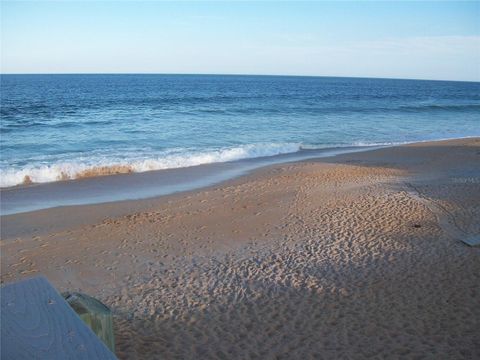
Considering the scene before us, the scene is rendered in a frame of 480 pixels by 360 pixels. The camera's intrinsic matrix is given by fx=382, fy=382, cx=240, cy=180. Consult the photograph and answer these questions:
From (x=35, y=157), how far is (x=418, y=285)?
15110 millimetres

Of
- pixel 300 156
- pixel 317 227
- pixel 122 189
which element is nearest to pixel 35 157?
pixel 122 189

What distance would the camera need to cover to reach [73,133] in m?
22.0

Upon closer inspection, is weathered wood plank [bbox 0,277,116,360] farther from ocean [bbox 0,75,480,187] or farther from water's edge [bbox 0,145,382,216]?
ocean [bbox 0,75,480,187]

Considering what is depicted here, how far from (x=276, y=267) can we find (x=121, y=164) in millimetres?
9427

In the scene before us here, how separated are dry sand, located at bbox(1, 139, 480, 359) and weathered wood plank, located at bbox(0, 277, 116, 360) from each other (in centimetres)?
285

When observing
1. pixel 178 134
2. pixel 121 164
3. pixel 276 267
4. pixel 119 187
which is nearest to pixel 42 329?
pixel 276 267

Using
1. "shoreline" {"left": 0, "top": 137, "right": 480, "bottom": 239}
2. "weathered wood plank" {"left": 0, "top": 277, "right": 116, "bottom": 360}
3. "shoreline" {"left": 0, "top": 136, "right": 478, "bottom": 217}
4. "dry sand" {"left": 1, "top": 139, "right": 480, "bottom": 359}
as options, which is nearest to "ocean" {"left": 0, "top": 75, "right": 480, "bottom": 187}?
"shoreline" {"left": 0, "top": 136, "right": 478, "bottom": 217}

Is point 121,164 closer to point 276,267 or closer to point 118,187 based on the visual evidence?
point 118,187

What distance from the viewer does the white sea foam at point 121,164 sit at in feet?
41.5

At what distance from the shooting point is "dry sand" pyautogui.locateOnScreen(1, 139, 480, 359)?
4.59 meters

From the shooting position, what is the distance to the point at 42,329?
156 cm

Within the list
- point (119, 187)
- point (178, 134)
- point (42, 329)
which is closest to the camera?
point (42, 329)

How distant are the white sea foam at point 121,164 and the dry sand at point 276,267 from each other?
12.2ft

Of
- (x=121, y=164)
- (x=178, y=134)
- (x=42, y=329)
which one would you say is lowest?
(x=121, y=164)
